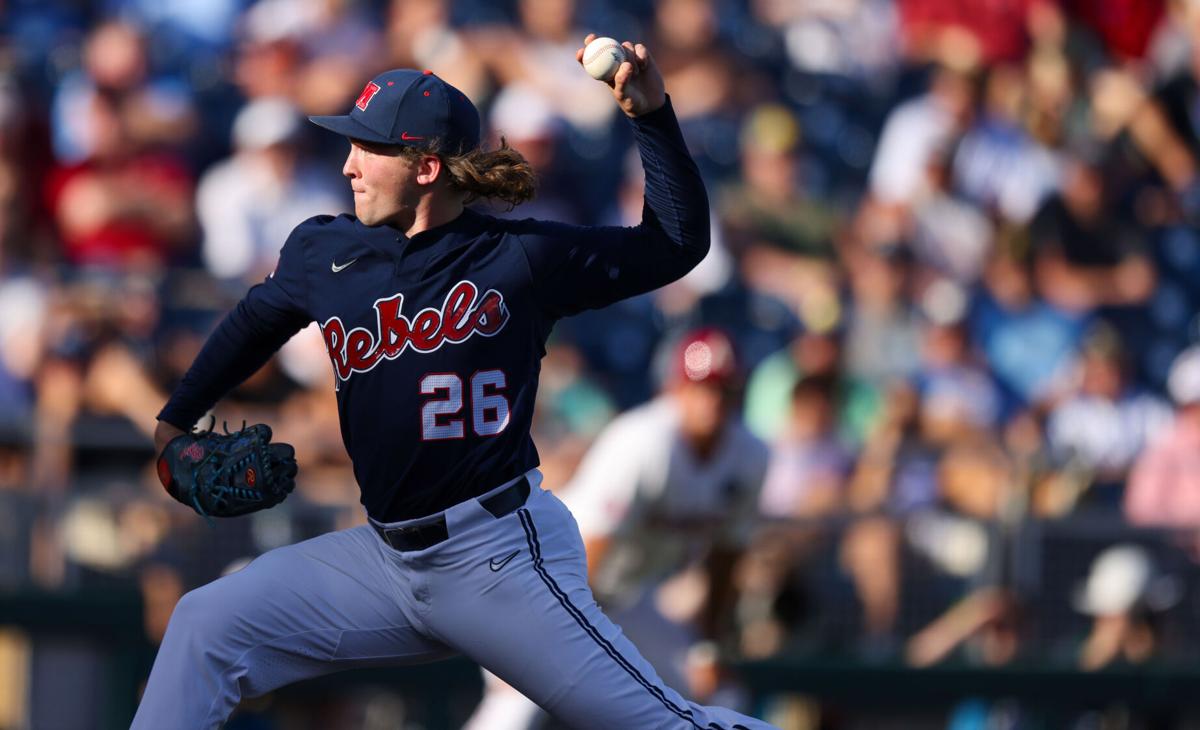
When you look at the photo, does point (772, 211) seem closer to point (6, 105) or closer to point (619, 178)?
point (619, 178)

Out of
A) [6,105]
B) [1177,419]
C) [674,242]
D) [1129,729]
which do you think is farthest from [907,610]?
[6,105]

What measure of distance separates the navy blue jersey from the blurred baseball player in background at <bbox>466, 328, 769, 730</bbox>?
2.19 m

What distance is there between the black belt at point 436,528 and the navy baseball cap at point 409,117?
0.74 m

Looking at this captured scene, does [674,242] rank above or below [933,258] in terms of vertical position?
above

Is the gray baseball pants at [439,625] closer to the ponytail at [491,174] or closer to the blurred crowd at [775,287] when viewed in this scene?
the ponytail at [491,174]

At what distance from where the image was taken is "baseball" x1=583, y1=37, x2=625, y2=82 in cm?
351

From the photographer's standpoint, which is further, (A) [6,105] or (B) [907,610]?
(A) [6,105]

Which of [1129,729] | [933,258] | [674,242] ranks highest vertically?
[674,242]

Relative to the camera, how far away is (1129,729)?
7.61m

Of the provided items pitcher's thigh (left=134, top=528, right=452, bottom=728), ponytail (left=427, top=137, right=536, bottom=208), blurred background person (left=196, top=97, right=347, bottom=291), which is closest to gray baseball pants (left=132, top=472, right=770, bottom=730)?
pitcher's thigh (left=134, top=528, right=452, bottom=728)

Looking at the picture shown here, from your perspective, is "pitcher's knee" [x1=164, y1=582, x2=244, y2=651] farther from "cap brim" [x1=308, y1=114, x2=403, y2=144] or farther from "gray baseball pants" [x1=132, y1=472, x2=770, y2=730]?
"cap brim" [x1=308, y1=114, x2=403, y2=144]

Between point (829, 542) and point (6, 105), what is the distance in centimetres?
427

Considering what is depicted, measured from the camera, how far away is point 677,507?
6238 millimetres

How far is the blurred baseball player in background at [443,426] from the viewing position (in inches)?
148
